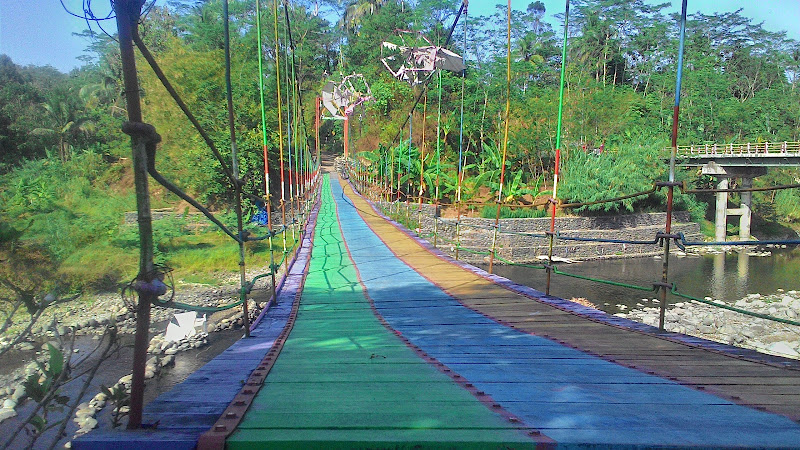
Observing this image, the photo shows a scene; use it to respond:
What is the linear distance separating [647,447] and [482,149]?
25.4 metres

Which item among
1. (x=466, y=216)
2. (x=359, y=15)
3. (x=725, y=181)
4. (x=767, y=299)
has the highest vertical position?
(x=359, y=15)

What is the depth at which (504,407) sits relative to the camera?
190 centimetres

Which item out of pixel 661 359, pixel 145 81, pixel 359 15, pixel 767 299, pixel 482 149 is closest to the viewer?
pixel 661 359

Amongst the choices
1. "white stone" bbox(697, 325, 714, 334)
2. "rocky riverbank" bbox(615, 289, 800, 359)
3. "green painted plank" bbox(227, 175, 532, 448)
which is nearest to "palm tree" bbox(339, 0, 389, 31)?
"rocky riverbank" bbox(615, 289, 800, 359)

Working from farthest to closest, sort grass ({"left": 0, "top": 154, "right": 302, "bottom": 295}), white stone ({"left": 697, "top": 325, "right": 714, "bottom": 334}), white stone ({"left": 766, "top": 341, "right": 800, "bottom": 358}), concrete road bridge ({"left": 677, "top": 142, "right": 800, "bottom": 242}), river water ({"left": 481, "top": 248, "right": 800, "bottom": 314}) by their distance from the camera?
concrete road bridge ({"left": 677, "top": 142, "right": 800, "bottom": 242}) < river water ({"left": 481, "top": 248, "right": 800, "bottom": 314}) < grass ({"left": 0, "top": 154, "right": 302, "bottom": 295}) < white stone ({"left": 697, "top": 325, "right": 714, "bottom": 334}) < white stone ({"left": 766, "top": 341, "right": 800, "bottom": 358})

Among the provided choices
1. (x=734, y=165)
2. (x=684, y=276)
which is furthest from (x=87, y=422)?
(x=734, y=165)

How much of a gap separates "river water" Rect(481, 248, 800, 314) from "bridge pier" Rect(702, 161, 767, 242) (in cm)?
177

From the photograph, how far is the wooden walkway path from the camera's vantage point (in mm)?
1592

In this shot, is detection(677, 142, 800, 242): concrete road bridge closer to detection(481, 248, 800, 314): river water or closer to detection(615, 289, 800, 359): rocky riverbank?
detection(481, 248, 800, 314): river water

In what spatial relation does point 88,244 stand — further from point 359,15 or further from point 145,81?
point 359,15

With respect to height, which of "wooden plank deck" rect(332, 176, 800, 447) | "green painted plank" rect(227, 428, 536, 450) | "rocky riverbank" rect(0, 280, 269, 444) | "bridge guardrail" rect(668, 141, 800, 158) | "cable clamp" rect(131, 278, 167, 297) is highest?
"bridge guardrail" rect(668, 141, 800, 158)

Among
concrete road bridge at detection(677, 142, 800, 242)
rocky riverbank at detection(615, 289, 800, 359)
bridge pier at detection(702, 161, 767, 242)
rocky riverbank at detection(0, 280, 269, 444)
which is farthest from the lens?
bridge pier at detection(702, 161, 767, 242)

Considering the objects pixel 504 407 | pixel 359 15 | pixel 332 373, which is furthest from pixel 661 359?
pixel 359 15

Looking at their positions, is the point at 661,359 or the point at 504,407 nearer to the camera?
the point at 504,407
